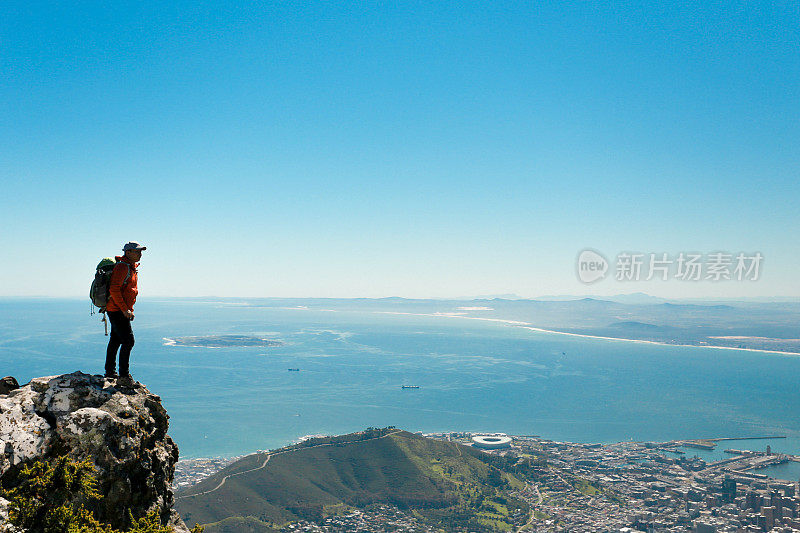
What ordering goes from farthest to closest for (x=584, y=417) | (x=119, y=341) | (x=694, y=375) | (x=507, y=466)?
(x=694, y=375) < (x=584, y=417) < (x=507, y=466) < (x=119, y=341)

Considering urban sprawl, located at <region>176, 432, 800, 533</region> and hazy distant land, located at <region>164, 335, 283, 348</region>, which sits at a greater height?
urban sprawl, located at <region>176, 432, 800, 533</region>

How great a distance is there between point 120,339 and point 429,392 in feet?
390

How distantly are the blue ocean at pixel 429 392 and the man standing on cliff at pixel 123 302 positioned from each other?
72.8m

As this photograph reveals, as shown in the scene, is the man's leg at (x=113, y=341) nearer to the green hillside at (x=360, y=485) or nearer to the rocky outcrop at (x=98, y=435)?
the rocky outcrop at (x=98, y=435)

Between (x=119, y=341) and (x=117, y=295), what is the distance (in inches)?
28.6

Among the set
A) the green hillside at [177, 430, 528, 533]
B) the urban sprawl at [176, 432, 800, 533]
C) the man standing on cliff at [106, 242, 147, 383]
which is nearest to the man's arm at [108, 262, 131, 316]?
the man standing on cliff at [106, 242, 147, 383]

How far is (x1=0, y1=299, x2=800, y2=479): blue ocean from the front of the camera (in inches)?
3556

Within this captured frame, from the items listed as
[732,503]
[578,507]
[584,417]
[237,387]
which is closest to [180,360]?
[237,387]

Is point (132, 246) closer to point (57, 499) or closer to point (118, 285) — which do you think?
point (118, 285)

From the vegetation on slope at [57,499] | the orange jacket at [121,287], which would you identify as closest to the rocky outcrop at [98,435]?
the vegetation on slope at [57,499]

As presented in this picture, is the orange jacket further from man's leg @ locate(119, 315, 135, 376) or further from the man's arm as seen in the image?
man's leg @ locate(119, 315, 135, 376)

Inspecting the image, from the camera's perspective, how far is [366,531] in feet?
159

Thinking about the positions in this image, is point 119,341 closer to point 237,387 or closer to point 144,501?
point 144,501

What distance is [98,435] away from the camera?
6.16 metres
